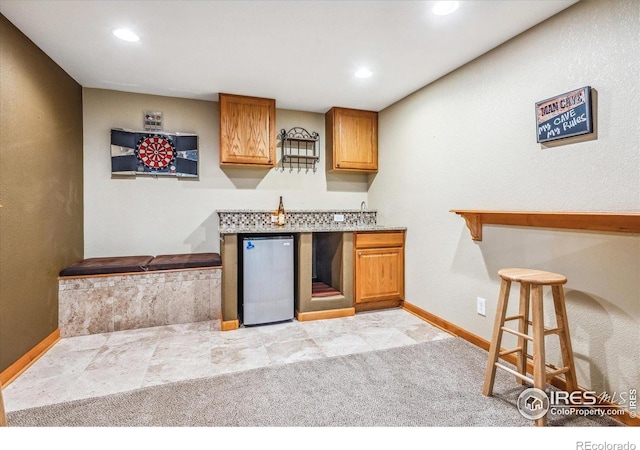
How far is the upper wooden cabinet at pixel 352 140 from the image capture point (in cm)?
394

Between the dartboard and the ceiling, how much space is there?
51cm

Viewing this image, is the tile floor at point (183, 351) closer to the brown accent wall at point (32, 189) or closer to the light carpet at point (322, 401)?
the light carpet at point (322, 401)

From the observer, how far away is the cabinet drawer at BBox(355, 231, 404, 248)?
3.43m

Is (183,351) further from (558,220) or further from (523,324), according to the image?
(558,220)

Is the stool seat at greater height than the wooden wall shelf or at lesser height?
lesser

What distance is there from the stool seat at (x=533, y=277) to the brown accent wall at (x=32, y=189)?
3.16m

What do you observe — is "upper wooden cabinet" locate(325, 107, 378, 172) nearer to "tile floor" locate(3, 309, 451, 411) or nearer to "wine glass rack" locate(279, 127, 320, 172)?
"wine glass rack" locate(279, 127, 320, 172)

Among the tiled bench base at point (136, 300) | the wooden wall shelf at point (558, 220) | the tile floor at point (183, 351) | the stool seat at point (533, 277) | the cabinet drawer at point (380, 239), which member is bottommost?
the tile floor at point (183, 351)

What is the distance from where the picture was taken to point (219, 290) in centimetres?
332

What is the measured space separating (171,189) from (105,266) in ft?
3.52

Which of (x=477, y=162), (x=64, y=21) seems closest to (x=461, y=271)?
(x=477, y=162)

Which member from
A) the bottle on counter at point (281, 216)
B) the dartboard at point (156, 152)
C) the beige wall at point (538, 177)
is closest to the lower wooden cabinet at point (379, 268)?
the beige wall at point (538, 177)

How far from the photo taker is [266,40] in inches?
95.0

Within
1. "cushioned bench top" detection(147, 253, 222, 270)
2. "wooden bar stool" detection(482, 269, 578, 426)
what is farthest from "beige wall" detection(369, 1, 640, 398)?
"cushioned bench top" detection(147, 253, 222, 270)
